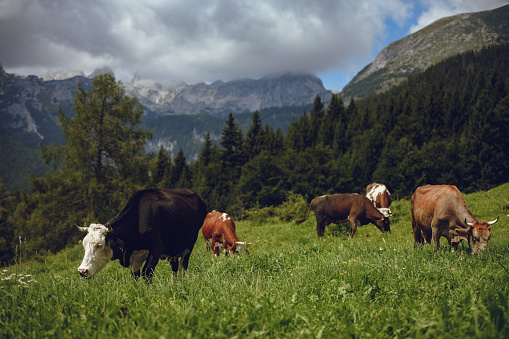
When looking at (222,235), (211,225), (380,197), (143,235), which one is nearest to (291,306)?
(143,235)

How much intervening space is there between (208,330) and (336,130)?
76.8 metres

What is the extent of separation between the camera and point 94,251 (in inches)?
212

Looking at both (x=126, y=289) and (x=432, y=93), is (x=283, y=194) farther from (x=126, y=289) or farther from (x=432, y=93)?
(x=432, y=93)

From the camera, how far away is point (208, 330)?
111 inches

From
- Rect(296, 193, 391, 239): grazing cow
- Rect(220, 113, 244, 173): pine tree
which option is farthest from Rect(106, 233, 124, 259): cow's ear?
Rect(220, 113, 244, 173): pine tree

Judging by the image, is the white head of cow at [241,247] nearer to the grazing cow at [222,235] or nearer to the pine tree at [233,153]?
the grazing cow at [222,235]

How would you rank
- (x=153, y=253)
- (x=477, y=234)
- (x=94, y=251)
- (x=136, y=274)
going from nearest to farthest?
1. (x=94, y=251)
2. (x=136, y=274)
3. (x=153, y=253)
4. (x=477, y=234)

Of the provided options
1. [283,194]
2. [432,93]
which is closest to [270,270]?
[283,194]

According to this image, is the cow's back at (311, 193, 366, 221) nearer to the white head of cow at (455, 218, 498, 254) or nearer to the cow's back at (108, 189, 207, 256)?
the white head of cow at (455, 218, 498, 254)

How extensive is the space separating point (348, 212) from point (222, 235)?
6.84 metres

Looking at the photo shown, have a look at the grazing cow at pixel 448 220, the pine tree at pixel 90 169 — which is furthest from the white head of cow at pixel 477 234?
the pine tree at pixel 90 169

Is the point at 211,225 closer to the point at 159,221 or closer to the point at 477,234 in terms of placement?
the point at 159,221

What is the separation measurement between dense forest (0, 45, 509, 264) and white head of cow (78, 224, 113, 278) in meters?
1.08

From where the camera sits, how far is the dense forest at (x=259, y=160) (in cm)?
2356
